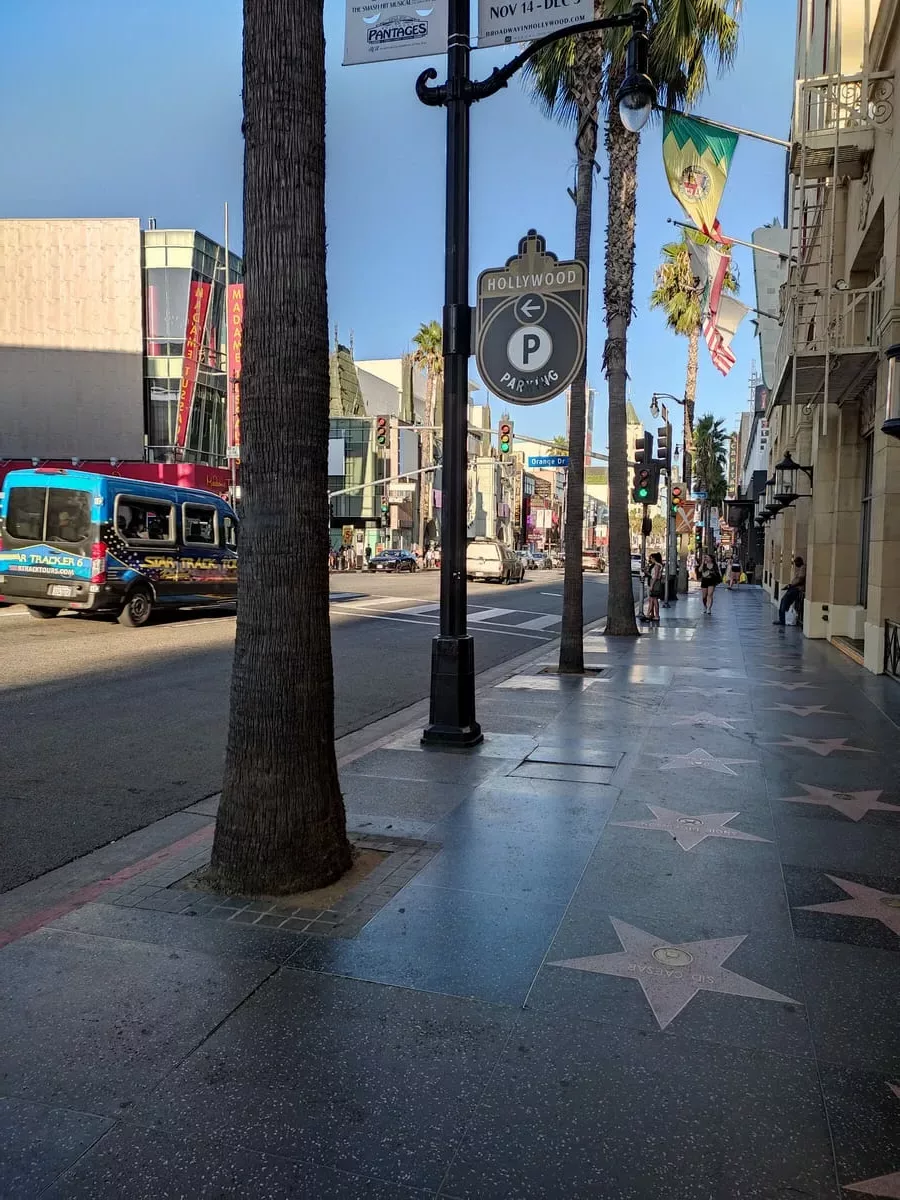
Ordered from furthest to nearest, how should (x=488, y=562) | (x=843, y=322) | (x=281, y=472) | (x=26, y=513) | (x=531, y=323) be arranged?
1. (x=488, y=562)
2. (x=26, y=513)
3. (x=843, y=322)
4. (x=531, y=323)
5. (x=281, y=472)

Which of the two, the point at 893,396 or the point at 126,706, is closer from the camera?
the point at 893,396

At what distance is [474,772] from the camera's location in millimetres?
7023

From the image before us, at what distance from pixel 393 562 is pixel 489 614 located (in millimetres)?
30866

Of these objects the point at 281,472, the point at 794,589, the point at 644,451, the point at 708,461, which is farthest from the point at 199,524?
the point at 708,461

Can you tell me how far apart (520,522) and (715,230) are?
89.0 meters

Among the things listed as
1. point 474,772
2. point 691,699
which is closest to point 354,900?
point 474,772

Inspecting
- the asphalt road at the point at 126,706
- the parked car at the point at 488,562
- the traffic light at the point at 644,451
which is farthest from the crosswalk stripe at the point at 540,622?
the parked car at the point at 488,562

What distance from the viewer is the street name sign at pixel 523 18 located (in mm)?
6715

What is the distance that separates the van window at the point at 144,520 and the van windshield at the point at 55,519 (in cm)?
60

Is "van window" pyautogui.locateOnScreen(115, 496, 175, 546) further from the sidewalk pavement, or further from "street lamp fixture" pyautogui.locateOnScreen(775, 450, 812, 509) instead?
"street lamp fixture" pyautogui.locateOnScreen(775, 450, 812, 509)

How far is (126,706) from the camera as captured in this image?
9.62 m

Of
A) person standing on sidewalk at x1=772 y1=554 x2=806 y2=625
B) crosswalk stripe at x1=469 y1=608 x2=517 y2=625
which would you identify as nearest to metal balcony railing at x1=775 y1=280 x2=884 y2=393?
person standing on sidewalk at x1=772 y1=554 x2=806 y2=625

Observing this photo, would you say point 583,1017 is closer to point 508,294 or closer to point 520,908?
point 520,908

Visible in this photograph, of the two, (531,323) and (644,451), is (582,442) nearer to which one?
(531,323)
